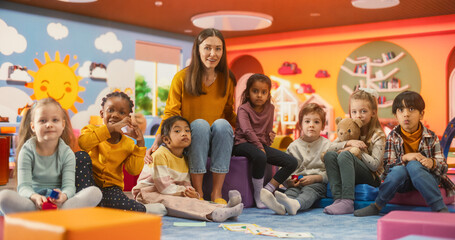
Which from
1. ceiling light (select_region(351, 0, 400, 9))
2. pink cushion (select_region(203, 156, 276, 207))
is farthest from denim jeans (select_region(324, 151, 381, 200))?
ceiling light (select_region(351, 0, 400, 9))

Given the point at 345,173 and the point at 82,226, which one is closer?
the point at 82,226

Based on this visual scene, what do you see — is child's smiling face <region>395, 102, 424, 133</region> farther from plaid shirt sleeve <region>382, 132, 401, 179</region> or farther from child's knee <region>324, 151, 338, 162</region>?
child's knee <region>324, 151, 338, 162</region>

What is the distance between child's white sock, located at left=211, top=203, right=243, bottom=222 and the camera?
2.46 m

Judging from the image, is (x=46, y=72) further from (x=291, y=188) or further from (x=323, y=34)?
(x=291, y=188)

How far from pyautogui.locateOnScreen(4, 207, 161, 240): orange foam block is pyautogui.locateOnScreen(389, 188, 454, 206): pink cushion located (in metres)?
1.87

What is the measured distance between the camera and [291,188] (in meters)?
3.11

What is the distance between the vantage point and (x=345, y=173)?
2.84 metres

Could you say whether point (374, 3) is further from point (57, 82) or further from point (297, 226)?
point (297, 226)

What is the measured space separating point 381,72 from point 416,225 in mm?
6854

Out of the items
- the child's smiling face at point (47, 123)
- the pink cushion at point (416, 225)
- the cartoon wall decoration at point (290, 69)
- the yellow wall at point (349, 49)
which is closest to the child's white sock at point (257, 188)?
the child's smiling face at point (47, 123)

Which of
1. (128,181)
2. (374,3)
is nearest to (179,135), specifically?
(128,181)

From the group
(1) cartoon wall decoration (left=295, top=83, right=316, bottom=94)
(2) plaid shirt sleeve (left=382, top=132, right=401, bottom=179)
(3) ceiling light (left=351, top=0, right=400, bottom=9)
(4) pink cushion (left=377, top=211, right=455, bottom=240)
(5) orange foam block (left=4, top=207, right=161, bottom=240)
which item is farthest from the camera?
(1) cartoon wall decoration (left=295, top=83, right=316, bottom=94)

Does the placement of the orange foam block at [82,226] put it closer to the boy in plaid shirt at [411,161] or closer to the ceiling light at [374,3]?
the boy in plaid shirt at [411,161]

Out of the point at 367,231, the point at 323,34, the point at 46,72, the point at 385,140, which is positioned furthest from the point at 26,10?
the point at 367,231
